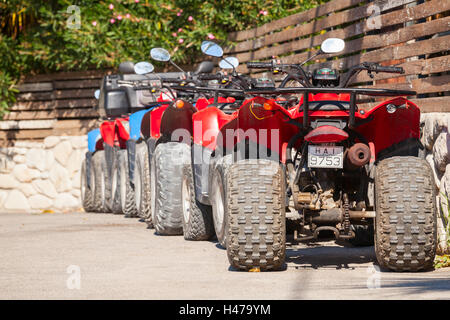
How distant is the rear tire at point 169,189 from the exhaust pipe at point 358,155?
3.71 m

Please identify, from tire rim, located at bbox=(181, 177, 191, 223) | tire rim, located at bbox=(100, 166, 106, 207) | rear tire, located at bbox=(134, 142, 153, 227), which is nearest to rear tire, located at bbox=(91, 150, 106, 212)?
tire rim, located at bbox=(100, 166, 106, 207)

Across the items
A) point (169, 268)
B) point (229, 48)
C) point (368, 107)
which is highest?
point (229, 48)

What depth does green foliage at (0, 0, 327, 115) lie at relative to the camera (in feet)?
56.7

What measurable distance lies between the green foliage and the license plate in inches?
382

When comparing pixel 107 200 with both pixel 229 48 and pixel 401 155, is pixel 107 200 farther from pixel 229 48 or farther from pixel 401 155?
pixel 401 155

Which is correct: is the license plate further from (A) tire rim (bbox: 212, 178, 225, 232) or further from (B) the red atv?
(A) tire rim (bbox: 212, 178, 225, 232)

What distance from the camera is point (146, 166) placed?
1154cm

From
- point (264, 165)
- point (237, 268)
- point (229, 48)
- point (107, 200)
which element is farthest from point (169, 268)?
point (229, 48)

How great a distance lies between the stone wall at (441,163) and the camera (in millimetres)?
7781

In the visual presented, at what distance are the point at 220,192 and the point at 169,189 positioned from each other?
217 centimetres

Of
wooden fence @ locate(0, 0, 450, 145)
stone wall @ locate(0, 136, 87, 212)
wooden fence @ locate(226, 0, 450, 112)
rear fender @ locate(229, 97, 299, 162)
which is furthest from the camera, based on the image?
stone wall @ locate(0, 136, 87, 212)

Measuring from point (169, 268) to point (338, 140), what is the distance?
64.2 inches

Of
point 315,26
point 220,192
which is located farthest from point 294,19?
point 220,192

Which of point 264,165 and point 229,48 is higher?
point 229,48
